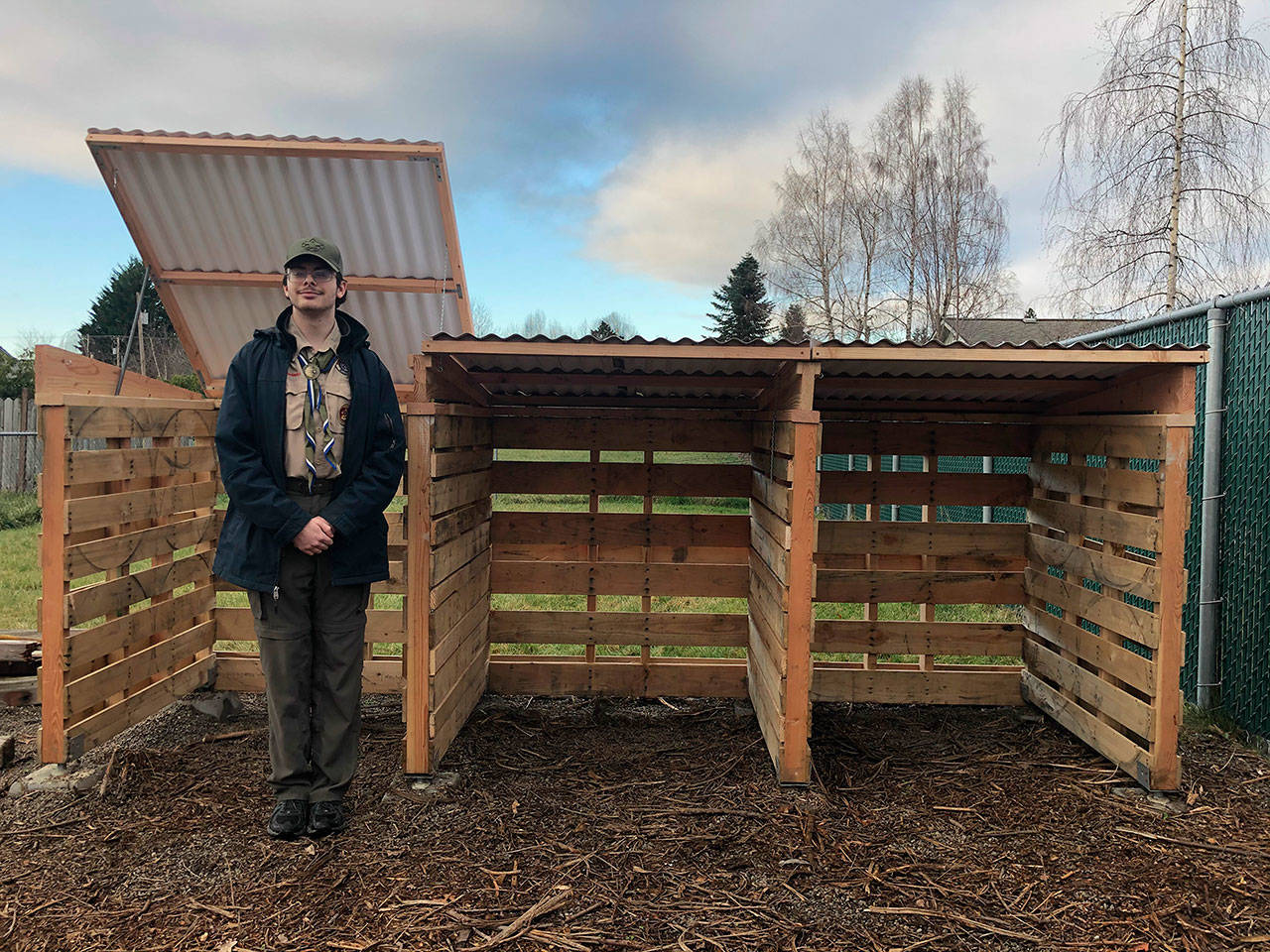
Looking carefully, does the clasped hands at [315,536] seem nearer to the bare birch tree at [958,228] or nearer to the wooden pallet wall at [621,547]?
the wooden pallet wall at [621,547]

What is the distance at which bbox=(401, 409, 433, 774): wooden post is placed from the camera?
364cm

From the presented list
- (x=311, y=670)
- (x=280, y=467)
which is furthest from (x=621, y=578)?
(x=280, y=467)

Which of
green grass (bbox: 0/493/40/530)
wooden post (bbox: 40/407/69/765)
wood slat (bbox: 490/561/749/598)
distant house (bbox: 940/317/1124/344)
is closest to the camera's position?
wooden post (bbox: 40/407/69/765)

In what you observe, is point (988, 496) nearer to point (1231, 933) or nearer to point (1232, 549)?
point (1232, 549)

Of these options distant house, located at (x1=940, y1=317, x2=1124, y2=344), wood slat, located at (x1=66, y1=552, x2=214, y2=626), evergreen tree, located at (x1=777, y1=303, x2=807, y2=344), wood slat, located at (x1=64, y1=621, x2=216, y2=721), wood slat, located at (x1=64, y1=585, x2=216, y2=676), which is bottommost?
wood slat, located at (x1=64, y1=621, x2=216, y2=721)

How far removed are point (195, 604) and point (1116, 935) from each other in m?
4.82

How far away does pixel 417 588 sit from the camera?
3.68m

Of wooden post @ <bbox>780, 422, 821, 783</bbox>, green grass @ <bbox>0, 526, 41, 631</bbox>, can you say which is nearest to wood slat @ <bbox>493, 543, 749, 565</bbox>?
wooden post @ <bbox>780, 422, 821, 783</bbox>

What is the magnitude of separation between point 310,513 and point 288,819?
1.28m

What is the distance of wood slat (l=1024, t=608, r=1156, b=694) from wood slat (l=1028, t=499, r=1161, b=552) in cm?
52

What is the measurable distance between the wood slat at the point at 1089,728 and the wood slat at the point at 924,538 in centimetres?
83

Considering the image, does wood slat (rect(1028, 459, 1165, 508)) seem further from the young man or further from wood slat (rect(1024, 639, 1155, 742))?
the young man

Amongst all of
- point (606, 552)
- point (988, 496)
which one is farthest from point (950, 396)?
point (606, 552)

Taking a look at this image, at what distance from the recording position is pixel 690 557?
16.6 feet
